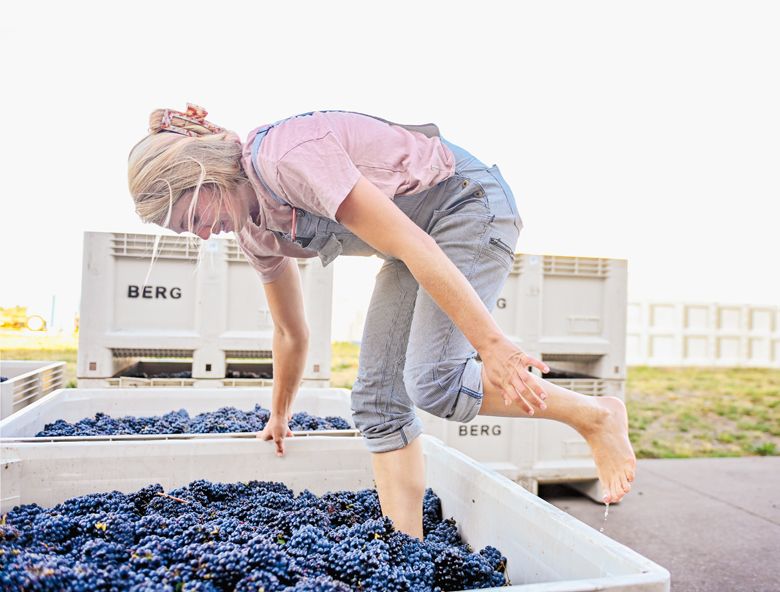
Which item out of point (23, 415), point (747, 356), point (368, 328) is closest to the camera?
point (368, 328)

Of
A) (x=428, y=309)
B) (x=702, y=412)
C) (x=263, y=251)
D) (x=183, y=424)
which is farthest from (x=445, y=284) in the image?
(x=702, y=412)

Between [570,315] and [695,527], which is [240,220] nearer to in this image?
[570,315]

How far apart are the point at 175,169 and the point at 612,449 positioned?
0.97 meters

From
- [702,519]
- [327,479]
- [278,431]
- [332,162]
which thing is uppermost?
[332,162]

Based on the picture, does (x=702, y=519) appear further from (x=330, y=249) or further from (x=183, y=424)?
(x=330, y=249)

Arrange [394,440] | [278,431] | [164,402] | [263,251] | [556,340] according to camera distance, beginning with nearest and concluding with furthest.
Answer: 1. [394,440]
2. [263,251]
3. [278,431]
4. [164,402]
5. [556,340]

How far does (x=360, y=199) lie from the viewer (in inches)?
39.8

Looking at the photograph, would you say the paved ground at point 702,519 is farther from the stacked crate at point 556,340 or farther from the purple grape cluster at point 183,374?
the purple grape cluster at point 183,374

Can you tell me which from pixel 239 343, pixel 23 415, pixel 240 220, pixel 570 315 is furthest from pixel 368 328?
pixel 570 315

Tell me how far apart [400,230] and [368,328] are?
434 mm

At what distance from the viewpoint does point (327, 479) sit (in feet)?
Result: 5.34

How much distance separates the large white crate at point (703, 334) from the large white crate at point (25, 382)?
23.6ft

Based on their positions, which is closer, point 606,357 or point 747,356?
point 606,357

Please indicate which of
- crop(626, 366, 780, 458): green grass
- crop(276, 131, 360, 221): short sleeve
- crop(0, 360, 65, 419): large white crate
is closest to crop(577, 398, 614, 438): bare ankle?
crop(276, 131, 360, 221): short sleeve
